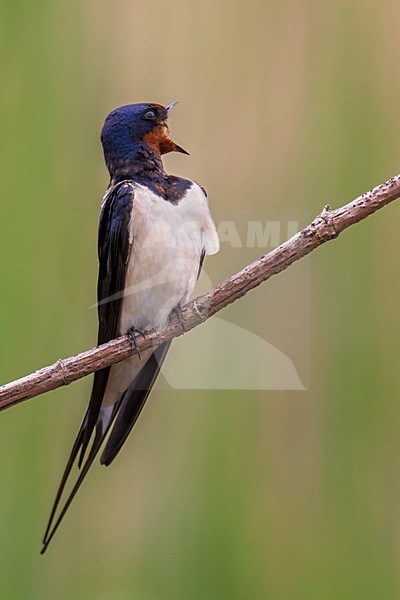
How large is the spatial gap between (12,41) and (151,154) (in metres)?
0.36

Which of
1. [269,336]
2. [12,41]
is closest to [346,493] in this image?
[269,336]

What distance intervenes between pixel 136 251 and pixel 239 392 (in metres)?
0.26

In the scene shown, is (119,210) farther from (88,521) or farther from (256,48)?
(88,521)

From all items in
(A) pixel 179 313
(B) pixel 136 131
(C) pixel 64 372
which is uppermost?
(B) pixel 136 131

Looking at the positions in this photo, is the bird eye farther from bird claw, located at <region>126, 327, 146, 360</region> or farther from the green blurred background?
bird claw, located at <region>126, 327, 146, 360</region>

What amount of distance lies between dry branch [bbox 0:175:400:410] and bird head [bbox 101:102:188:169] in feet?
0.73

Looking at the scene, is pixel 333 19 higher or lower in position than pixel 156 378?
higher

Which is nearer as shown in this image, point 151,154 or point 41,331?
point 151,154

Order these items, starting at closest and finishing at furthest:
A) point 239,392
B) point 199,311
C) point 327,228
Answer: point 327,228 → point 199,311 → point 239,392

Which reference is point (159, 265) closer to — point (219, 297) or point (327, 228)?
point (219, 297)

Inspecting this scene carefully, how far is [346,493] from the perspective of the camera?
122 centimetres

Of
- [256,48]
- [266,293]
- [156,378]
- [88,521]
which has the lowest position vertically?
[88,521]

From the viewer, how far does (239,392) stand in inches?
47.1

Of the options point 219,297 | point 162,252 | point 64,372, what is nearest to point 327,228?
point 219,297
